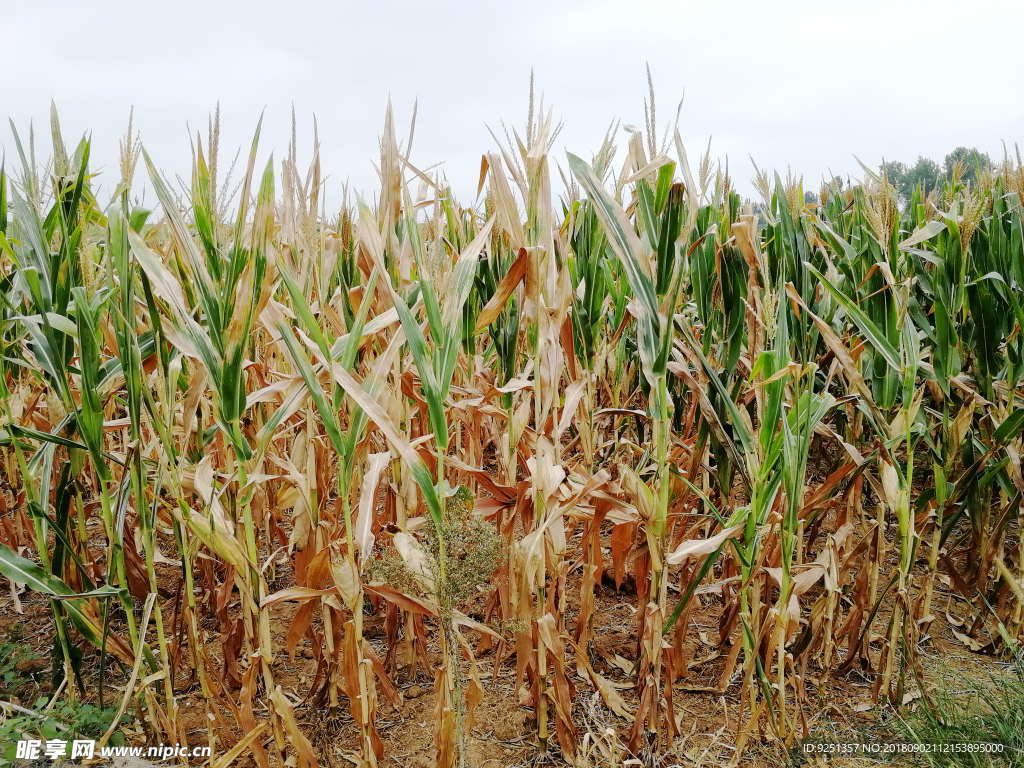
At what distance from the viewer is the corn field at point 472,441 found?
1688mm

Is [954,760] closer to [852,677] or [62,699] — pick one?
[852,677]

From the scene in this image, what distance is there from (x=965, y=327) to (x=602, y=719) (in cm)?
221

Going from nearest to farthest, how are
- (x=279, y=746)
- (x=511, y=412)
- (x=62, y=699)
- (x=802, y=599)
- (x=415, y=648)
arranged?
(x=279, y=746), (x=511, y=412), (x=62, y=699), (x=415, y=648), (x=802, y=599)

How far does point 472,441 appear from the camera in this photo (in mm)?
2551

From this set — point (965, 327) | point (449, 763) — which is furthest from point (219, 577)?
point (965, 327)

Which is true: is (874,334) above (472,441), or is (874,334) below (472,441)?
above

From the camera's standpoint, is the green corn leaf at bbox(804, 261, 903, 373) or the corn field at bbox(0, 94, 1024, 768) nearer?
the corn field at bbox(0, 94, 1024, 768)

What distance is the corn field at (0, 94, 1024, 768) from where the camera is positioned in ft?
5.54

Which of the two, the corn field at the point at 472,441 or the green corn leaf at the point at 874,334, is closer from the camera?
the corn field at the point at 472,441

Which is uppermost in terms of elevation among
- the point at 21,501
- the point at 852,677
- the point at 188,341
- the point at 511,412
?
the point at 188,341

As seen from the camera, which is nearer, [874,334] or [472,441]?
[874,334]

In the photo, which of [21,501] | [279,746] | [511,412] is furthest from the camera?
[21,501]

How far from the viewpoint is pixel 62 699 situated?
238cm

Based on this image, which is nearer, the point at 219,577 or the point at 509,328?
the point at 509,328
